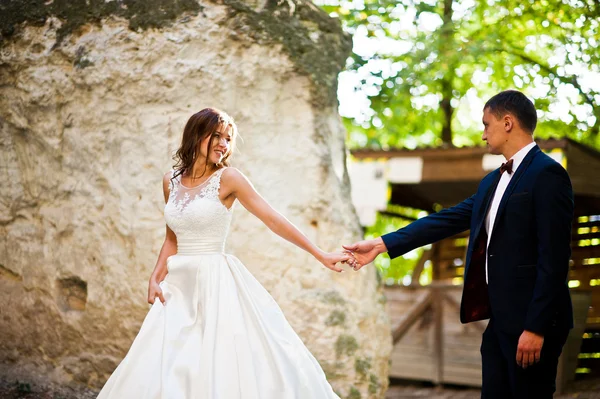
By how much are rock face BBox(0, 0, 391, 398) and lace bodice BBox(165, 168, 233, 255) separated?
1.37 metres

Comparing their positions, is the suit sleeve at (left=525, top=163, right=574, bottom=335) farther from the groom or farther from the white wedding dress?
the white wedding dress

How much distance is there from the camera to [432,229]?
12.9 ft

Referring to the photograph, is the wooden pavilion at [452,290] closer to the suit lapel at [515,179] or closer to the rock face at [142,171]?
the rock face at [142,171]

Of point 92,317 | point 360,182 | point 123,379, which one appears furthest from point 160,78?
point 360,182

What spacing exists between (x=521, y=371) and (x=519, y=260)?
0.51 m

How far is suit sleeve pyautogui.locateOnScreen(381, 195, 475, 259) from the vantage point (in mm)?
3913

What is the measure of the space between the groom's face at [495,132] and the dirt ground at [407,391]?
341 cm

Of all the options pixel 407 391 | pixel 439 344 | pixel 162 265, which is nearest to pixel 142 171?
pixel 162 265

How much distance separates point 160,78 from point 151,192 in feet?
2.81

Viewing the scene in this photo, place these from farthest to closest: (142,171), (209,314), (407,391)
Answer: (407,391)
(142,171)
(209,314)

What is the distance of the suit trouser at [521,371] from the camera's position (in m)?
3.16

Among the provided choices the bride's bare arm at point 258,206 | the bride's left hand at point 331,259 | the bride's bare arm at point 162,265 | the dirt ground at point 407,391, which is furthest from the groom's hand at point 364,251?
the dirt ground at point 407,391

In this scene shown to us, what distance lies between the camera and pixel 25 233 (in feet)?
17.5

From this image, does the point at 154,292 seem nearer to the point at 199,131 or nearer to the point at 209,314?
the point at 209,314
